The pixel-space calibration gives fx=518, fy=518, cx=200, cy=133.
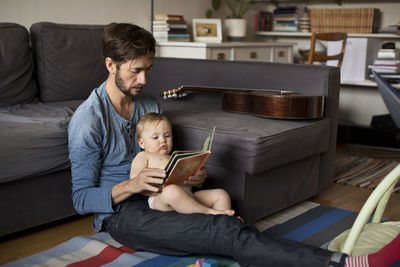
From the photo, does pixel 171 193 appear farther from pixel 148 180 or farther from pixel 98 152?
pixel 98 152

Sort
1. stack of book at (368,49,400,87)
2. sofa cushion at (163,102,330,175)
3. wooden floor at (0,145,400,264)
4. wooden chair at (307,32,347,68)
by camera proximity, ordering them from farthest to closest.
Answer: stack of book at (368,49,400,87), wooden chair at (307,32,347,68), sofa cushion at (163,102,330,175), wooden floor at (0,145,400,264)

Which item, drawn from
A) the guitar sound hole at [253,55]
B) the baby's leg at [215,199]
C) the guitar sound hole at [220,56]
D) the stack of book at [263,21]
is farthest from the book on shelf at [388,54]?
the baby's leg at [215,199]

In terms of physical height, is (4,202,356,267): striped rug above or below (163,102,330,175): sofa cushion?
below

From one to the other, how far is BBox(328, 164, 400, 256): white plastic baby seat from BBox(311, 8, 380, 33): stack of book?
2.61m

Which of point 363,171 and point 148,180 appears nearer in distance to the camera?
point 148,180

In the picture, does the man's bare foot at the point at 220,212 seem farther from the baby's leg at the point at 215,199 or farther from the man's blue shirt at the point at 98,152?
the man's blue shirt at the point at 98,152

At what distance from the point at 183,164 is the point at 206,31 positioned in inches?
103

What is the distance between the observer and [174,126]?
2186mm

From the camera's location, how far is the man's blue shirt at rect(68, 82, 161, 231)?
1781 millimetres

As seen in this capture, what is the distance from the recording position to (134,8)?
3873 mm

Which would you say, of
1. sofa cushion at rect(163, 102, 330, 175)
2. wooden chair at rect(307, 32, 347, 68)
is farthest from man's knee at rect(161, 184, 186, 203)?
wooden chair at rect(307, 32, 347, 68)

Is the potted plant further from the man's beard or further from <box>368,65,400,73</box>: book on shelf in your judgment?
the man's beard

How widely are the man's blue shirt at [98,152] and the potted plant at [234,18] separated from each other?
2.55 meters

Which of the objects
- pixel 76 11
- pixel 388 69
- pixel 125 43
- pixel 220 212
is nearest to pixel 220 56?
pixel 76 11
